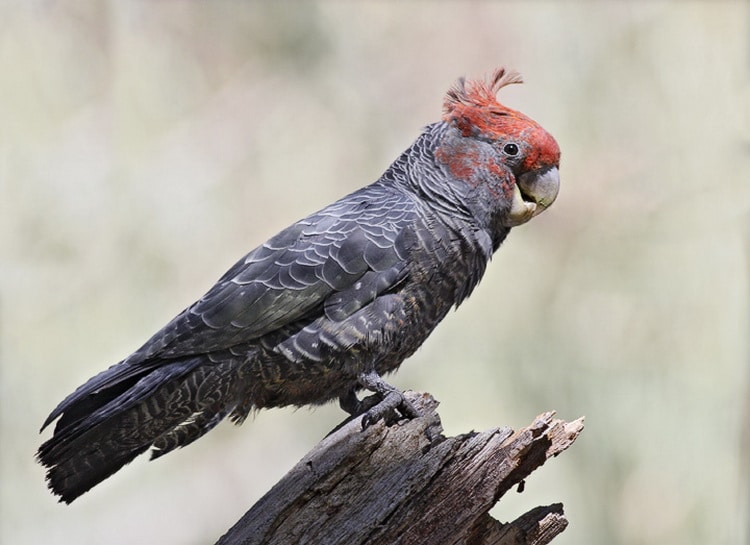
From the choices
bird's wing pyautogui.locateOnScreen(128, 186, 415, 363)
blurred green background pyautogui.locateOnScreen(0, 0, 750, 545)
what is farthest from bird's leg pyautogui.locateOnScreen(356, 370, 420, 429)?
blurred green background pyautogui.locateOnScreen(0, 0, 750, 545)

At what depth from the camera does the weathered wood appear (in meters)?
2.98

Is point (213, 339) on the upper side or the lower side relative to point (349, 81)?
lower

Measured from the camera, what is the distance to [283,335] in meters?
3.41

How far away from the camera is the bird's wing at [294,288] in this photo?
11.1 feet

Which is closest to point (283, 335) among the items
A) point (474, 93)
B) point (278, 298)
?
point (278, 298)

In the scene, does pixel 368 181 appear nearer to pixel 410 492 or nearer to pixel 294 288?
pixel 294 288

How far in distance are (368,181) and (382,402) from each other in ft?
11.7

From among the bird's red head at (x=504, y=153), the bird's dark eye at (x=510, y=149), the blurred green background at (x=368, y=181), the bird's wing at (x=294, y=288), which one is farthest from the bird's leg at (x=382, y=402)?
the blurred green background at (x=368, y=181)

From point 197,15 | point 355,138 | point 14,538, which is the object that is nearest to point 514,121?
point 355,138

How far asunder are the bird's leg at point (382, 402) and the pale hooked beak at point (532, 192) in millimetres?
959

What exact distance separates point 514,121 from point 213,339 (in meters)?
1.62

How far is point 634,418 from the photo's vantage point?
6.22 m

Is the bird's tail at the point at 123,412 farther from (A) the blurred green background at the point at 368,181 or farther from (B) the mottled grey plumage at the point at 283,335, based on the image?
(A) the blurred green background at the point at 368,181

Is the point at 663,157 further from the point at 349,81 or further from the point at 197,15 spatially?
the point at 197,15
